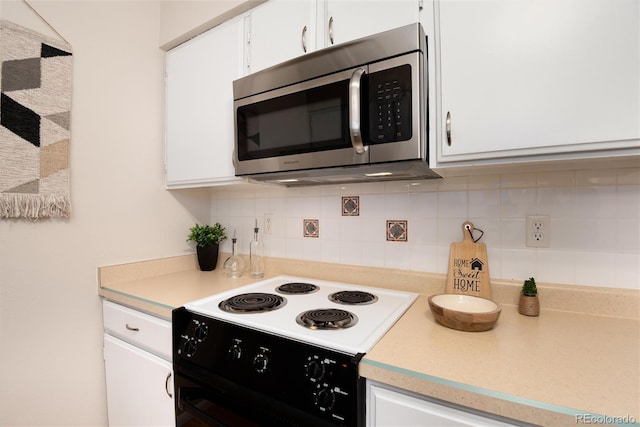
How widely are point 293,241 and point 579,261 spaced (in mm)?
1231

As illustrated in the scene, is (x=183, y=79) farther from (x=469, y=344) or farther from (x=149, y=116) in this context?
(x=469, y=344)

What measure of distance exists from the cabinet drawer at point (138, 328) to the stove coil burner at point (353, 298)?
2.21 feet

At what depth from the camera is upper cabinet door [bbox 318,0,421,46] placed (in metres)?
1.01

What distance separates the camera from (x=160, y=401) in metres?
1.23

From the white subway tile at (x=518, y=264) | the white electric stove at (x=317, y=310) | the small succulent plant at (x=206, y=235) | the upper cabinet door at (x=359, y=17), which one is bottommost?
the white electric stove at (x=317, y=310)

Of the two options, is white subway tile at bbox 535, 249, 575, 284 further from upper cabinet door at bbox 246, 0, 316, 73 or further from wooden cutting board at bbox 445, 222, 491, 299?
upper cabinet door at bbox 246, 0, 316, 73

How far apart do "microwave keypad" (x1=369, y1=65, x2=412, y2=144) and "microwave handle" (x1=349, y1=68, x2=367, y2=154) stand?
0.04m

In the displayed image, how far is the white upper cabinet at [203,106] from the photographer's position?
4.71 ft

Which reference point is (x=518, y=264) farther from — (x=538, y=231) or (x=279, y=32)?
(x=279, y=32)

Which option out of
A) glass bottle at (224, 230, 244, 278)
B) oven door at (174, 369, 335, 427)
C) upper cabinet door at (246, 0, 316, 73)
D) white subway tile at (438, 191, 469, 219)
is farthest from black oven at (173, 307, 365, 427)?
upper cabinet door at (246, 0, 316, 73)

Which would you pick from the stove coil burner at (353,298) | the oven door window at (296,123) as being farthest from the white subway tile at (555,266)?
the oven door window at (296,123)

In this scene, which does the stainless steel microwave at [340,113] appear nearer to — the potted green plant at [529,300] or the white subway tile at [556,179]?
the white subway tile at [556,179]

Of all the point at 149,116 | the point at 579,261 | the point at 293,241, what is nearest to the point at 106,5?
the point at 149,116

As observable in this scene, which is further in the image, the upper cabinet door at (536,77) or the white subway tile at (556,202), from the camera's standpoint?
the white subway tile at (556,202)
